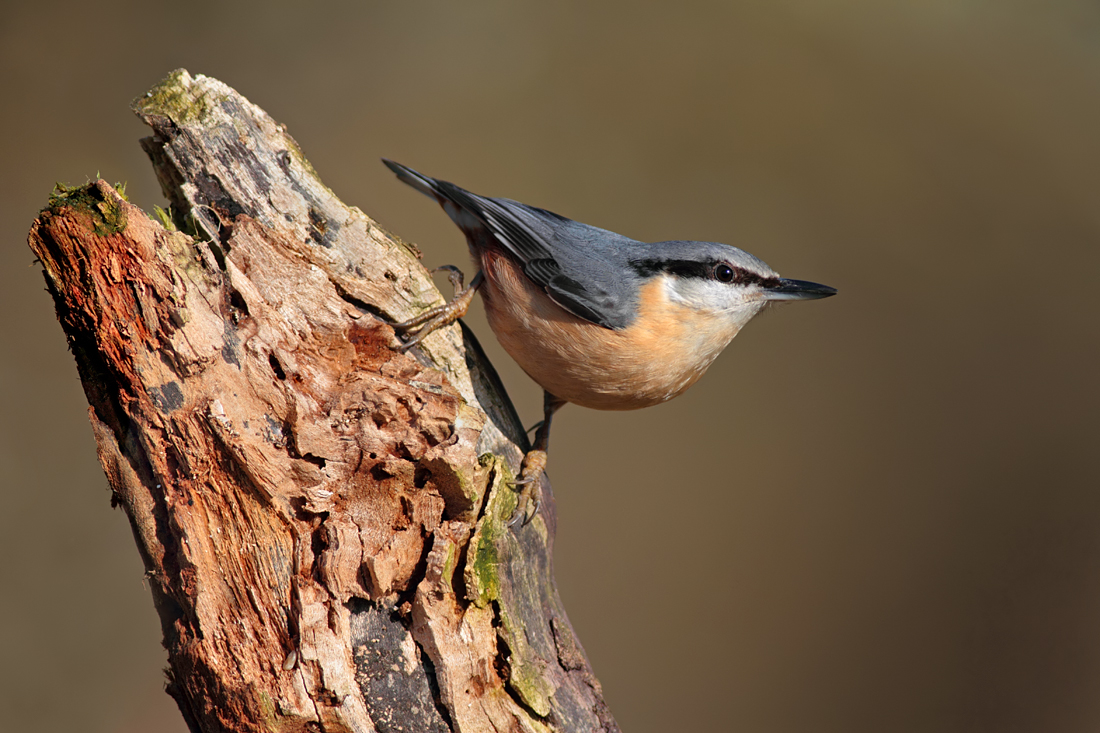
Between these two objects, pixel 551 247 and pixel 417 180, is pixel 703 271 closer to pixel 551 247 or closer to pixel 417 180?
pixel 551 247

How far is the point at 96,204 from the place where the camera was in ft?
5.82

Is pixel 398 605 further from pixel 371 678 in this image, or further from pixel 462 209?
pixel 462 209

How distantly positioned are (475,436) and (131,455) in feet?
2.95

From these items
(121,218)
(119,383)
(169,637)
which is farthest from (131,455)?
(121,218)

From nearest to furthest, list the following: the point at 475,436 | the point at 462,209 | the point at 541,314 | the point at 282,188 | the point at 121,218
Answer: the point at 121,218 < the point at 475,436 < the point at 282,188 < the point at 541,314 < the point at 462,209

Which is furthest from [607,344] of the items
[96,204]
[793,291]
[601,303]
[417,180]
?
[96,204]

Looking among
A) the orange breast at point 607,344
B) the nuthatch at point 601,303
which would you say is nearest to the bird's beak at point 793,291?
the nuthatch at point 601,303

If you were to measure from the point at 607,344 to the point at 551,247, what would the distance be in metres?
0.44

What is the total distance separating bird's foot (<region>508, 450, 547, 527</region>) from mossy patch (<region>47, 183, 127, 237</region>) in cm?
136

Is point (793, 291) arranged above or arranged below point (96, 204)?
below

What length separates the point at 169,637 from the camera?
1.87m

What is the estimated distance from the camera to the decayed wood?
5.94ft

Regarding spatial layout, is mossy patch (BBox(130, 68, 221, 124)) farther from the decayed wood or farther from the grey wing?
the grey wing

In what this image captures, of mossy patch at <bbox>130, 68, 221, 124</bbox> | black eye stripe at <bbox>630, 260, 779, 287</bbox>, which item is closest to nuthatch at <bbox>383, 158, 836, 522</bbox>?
black eye stripe at <bbox>630, 260, 779, 287</bbox>
